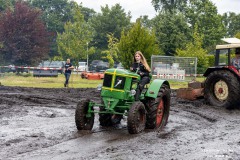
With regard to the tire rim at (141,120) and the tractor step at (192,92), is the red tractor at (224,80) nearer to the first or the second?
the tractor step at (192,92)

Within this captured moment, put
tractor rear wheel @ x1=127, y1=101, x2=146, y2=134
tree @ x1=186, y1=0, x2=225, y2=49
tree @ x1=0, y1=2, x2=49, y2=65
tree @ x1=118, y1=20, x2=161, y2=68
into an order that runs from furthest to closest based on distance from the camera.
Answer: tree @ x1=186, y1=0, x2=225, y2=49, tree @ x1=0, y1=2, x2=49, y2=65, tree @ x1=118, y1=20, x2=161, y2=68, tractor rear wheel @ x1=127, y1=101, x2=146, y2=134

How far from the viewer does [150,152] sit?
8.19 meters

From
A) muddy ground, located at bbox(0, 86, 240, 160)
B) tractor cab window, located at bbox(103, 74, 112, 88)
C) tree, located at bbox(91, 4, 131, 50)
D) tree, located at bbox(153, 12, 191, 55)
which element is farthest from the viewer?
tree, located at bbox(91, 4, 131, 50)

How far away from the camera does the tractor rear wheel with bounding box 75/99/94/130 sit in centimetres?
1044

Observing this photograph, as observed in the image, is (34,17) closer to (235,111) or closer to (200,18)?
(200,18)

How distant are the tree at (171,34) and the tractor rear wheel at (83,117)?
37.5 meters

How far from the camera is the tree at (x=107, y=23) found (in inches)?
2813

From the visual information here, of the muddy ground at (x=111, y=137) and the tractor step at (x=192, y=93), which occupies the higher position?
the tractor step at (x=192, y=93)

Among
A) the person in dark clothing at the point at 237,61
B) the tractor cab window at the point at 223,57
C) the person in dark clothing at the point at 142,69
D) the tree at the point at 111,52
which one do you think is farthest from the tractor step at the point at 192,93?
the tree at the point at 111,52

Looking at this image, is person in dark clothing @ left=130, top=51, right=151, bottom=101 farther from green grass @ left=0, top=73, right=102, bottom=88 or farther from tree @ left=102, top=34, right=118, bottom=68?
tree @ left=102, top=34, right=118, bottom=68

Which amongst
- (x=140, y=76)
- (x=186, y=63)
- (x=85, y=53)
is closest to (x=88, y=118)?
(x=140, y=76)

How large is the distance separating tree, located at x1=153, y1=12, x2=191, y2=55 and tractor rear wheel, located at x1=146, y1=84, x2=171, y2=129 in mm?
35964

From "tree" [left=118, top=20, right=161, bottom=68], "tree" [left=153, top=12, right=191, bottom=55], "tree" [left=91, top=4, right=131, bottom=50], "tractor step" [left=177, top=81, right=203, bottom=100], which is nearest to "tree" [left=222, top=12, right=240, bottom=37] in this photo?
"tree" [left=91, top=4, right=131, bottom=50]

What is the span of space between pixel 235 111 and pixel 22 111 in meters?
6.62
